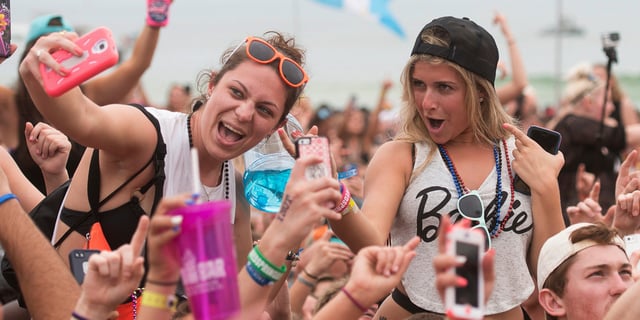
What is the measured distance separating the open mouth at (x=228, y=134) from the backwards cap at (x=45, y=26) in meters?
1.99

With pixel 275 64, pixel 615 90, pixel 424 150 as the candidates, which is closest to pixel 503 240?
pixel 424 150

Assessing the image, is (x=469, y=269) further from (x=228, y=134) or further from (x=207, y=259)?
(x=228, y=134)

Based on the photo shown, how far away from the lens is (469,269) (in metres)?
2.18

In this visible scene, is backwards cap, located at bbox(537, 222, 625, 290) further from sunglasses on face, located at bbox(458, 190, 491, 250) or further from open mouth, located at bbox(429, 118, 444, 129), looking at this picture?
open mouth, located at bbox(429, 118, 444, 129)

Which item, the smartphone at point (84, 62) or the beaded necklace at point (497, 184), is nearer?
the smartphone at point (84, 62)

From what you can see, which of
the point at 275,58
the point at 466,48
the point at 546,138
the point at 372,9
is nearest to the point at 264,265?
the point at 275,58

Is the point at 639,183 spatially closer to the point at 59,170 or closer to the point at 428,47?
the point at 428,47

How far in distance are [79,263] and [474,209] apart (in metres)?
1.50

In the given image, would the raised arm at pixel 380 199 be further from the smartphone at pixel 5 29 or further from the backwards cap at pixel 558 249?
the smartphone at pixel 5 29

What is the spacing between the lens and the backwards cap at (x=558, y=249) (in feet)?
11.6

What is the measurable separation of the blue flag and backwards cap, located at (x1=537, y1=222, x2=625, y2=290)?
10978mm

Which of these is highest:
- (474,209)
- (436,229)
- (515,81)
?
(474,209)

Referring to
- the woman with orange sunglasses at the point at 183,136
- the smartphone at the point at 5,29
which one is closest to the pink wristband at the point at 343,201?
the woman with orange sunglasses at the point at 183,136

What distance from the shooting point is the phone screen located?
2180 mm
